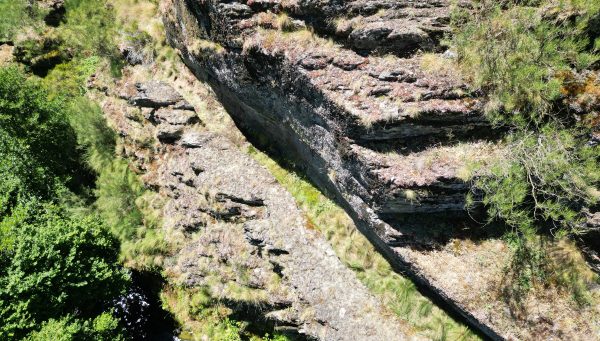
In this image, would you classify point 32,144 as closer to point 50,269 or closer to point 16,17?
point 50,269

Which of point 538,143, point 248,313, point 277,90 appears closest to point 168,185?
point 248,313

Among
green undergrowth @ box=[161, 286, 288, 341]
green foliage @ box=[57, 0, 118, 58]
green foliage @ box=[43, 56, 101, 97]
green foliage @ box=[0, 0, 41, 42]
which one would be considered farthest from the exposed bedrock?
green foliage @ box=[0, 0, 41, 42]

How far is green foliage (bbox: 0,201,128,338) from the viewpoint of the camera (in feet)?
41.0

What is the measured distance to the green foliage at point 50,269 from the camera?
41.0 ft

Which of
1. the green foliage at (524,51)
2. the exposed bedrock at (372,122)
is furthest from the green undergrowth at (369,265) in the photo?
the green foliage at (524,51)

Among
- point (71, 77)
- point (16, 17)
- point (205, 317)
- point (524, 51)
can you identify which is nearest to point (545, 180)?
point (524, 51)

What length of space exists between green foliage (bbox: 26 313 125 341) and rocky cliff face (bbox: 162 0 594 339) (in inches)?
373

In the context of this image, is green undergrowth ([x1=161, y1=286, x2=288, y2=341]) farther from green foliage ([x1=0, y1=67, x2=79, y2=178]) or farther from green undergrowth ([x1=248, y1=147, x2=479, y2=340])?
green foliage ([x1=0, y1=67, x2=79, y2=178])

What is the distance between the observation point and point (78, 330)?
12531 millimetres

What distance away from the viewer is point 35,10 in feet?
72.3

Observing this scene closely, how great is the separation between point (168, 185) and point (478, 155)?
1221 cm

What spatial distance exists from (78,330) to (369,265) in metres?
9.68

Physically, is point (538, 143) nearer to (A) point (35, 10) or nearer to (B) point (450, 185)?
(B) point (450, 185)

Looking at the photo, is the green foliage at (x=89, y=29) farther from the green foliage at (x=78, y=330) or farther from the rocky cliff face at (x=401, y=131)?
the green foliage at (x=78, y=330)
